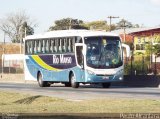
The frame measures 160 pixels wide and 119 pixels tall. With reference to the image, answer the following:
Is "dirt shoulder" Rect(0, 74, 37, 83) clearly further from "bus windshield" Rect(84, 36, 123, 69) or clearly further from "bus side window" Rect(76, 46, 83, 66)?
"bus windshield" Rect(84, 36, 123, 69)

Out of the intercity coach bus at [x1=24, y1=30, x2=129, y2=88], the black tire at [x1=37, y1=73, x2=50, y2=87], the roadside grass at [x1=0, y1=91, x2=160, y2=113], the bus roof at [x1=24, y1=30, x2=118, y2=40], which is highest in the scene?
the bus roof at [x1=24, y1=30, x2=118, y2=40]

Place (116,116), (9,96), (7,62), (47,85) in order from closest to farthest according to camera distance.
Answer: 1. (116,116)
2. (9,96)
3. (47,85)
4. (7,62)

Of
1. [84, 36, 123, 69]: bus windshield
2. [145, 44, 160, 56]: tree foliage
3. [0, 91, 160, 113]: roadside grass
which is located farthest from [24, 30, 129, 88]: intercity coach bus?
[145, 44, 160, 56]: tree foliage

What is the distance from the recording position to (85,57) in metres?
37.5

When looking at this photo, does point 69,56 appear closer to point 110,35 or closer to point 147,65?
point 110,35

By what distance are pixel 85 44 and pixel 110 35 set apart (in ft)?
5.98

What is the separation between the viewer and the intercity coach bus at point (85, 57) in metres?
37.6

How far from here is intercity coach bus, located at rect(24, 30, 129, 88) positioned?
37.6 meters

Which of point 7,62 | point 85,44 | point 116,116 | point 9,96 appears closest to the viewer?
point 116,116

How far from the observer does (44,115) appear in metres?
16.1

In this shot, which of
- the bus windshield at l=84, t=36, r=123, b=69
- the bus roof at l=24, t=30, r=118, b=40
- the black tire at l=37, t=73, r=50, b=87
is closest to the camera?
the bus windshield at l=84, t=36, r=123, b=69

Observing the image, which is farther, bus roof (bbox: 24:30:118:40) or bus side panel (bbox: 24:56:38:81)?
bus side panel (bbox: 24:56:38:81)

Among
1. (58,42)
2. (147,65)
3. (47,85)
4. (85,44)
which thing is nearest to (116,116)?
(85,44)

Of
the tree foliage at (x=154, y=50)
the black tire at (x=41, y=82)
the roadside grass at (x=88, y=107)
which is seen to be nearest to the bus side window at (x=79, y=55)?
the black tire at (x=41, y=82)
